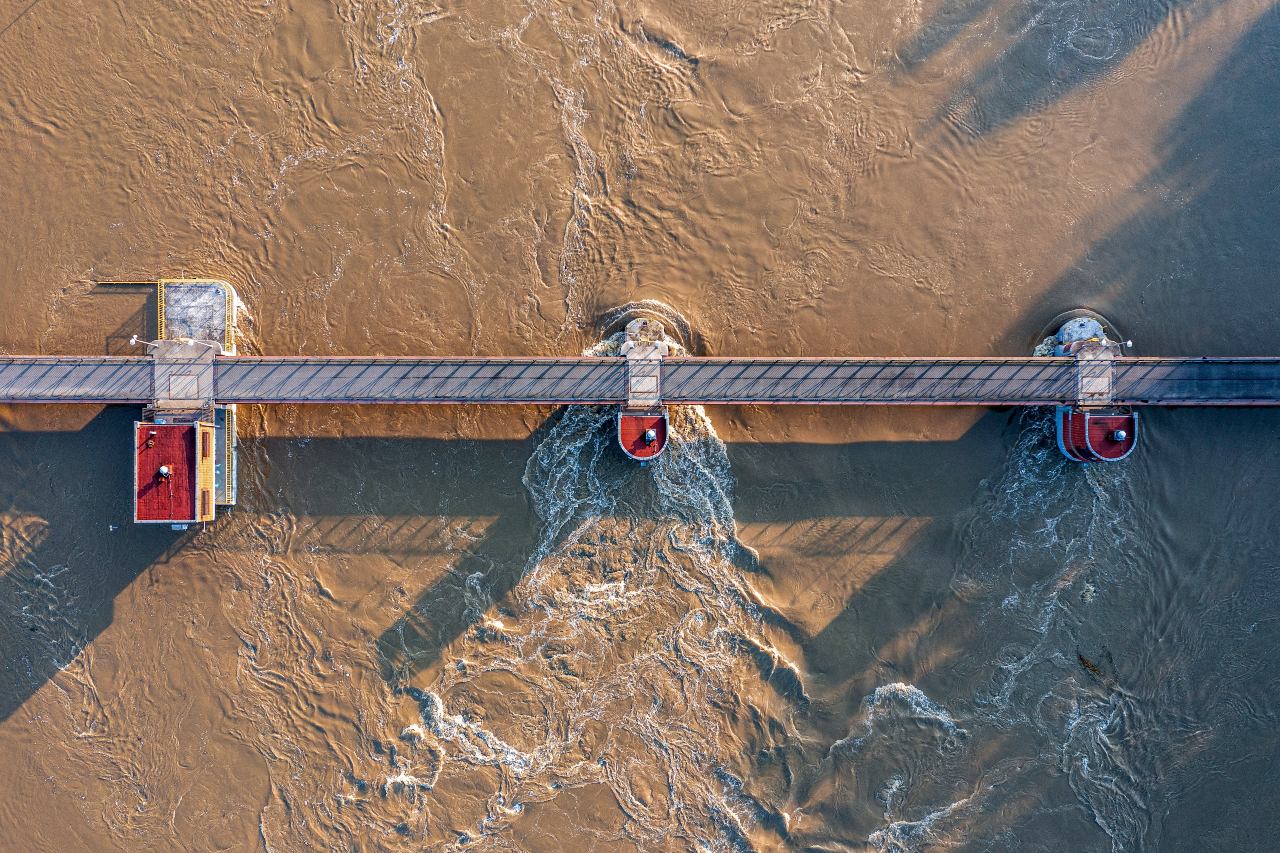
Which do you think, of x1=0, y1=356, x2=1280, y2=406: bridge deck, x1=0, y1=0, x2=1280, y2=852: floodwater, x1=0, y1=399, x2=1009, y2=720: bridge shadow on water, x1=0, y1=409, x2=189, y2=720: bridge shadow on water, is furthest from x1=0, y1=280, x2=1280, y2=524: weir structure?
x1=0, y1=409, x2=189, y2=720: bridge shadow on water

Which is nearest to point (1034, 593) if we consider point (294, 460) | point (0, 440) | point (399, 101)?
point (294, 460)

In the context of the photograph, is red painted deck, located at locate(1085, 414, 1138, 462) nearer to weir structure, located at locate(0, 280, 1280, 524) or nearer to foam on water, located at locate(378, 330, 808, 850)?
weir structure, located at locate(0, 280, 1280, 524)

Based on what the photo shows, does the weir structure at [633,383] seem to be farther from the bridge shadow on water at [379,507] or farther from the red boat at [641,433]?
the bridge shadow on water at [379,507]

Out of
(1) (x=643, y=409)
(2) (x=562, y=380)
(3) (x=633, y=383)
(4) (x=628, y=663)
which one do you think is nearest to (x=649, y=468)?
(1) (x=643, y=409)

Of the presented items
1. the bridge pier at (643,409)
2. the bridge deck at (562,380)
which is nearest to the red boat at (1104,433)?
the bridge deck at (562,380)

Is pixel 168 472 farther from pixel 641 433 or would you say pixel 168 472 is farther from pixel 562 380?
pixel 641 433

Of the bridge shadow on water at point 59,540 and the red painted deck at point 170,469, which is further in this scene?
the bridge shadow on water at point 59,540
